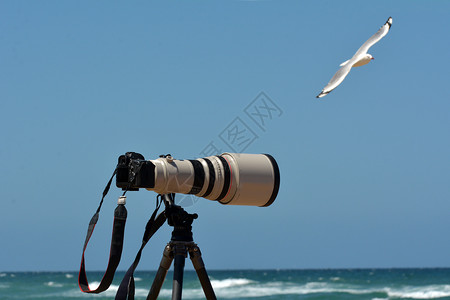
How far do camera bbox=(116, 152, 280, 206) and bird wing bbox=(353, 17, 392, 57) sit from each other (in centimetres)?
130

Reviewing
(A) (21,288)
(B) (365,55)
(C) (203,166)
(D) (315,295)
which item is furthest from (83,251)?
(A) (21,288)

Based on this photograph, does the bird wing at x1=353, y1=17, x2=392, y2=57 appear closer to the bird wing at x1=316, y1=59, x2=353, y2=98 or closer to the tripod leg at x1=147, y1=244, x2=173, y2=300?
the bird wing at x1=316, y1=59, x2=353, y2=98

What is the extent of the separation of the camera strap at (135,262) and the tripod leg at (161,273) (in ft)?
0.30

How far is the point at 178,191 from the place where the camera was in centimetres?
311

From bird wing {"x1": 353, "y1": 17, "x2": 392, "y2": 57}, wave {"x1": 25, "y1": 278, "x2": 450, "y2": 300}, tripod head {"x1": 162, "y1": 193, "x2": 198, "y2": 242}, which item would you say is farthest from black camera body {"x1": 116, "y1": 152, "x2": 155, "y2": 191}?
wave {"x1": 25, "y1": 278, "x2": 450, "y2": 300}

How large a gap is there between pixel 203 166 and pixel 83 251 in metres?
0.65

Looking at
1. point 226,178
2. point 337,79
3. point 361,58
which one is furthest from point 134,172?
point 361,58

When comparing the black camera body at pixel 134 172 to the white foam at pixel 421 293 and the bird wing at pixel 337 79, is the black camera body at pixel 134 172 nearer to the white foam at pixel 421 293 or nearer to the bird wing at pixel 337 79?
the bird wing at pixel 337 79

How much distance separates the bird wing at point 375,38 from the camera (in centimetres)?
425

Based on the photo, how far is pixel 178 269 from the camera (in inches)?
120

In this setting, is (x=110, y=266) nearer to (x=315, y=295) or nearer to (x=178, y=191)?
(x=178, y=191)

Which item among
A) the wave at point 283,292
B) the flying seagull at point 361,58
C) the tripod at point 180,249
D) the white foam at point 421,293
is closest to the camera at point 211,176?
A: the tripod at point 180,249

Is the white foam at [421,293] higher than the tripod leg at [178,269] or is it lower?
lower

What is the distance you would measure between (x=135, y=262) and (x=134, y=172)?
40 centimetres
